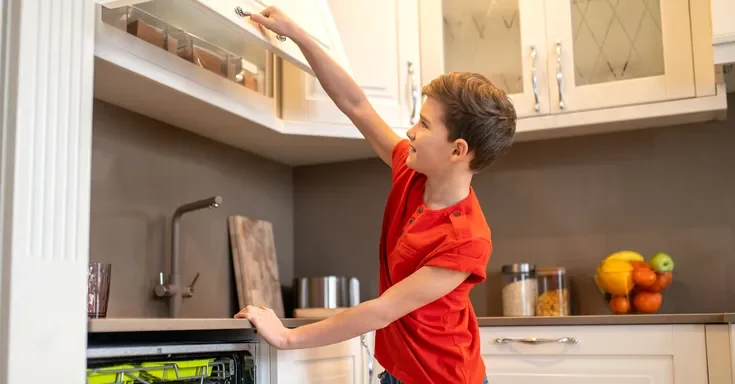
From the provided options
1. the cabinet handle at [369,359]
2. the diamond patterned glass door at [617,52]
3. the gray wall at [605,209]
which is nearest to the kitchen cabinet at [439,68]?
the diamond patterned glass door at [617,52]

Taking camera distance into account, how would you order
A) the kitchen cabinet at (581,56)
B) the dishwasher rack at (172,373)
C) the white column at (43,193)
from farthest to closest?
the kitchen cabinet at (581,56) → the dishwasher rack at (172,373) → the white column at (43,193)

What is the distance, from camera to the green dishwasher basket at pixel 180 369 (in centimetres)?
138

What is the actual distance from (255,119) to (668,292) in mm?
1373

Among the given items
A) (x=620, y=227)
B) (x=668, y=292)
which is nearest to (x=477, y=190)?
(x=620, y=227)

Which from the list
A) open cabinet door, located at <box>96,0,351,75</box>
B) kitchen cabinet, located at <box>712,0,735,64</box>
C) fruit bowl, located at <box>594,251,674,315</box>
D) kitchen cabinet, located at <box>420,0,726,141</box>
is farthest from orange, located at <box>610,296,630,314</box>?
open cabinet door, located at <box>96,0,351,75</box>

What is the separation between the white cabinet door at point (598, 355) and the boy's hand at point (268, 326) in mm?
819

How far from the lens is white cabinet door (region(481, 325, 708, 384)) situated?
1.97 metres

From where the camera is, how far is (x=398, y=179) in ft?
5.68

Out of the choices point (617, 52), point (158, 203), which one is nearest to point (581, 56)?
point (617, 52)

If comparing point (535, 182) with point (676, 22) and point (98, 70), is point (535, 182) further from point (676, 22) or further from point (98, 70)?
point (98, 70)

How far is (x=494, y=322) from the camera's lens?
7.12ft

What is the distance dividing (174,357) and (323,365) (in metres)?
0.59

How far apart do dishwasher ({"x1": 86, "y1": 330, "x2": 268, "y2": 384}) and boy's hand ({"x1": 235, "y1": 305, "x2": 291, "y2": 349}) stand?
0.26 feet

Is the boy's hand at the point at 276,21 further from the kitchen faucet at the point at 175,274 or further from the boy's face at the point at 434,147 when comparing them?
the kitchen faucet at the point at 175,274
